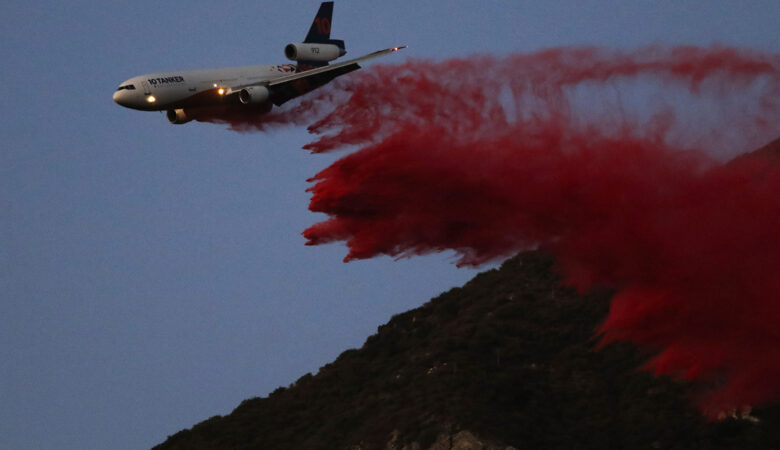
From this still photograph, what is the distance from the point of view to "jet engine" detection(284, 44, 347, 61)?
60.4 meters

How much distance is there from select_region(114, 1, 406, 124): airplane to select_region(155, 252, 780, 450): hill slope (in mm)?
18421

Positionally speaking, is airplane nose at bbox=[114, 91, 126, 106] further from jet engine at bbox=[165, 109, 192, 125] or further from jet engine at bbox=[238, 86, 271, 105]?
jet engine at bbox=[238, 86, 271, 105]

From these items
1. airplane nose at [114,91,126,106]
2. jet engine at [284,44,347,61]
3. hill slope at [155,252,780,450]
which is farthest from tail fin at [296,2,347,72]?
hill slope at [155,252,780,450]

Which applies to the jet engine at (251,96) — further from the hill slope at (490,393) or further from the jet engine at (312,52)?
the hill slope at (490,393)

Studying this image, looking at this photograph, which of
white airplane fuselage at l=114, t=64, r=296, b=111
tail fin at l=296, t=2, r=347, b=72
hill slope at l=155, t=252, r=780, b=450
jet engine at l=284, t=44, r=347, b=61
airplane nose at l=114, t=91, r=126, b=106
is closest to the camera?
airplane nose at l=114, t=91, r=126, b=106

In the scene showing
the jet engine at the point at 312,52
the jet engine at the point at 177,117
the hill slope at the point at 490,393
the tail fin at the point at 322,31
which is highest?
the tail fin at the point at 322,31

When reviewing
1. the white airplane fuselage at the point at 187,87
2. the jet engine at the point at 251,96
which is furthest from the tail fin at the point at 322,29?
the jet engine at the point at 251,96

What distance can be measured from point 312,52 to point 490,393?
66.1 feet

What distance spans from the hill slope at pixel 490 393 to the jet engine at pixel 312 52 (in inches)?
733

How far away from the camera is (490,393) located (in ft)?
218

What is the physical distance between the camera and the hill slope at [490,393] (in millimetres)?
62000

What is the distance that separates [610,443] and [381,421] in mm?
12215

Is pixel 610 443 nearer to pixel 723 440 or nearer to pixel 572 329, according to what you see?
pixel 723 440

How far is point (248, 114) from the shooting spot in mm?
56031
